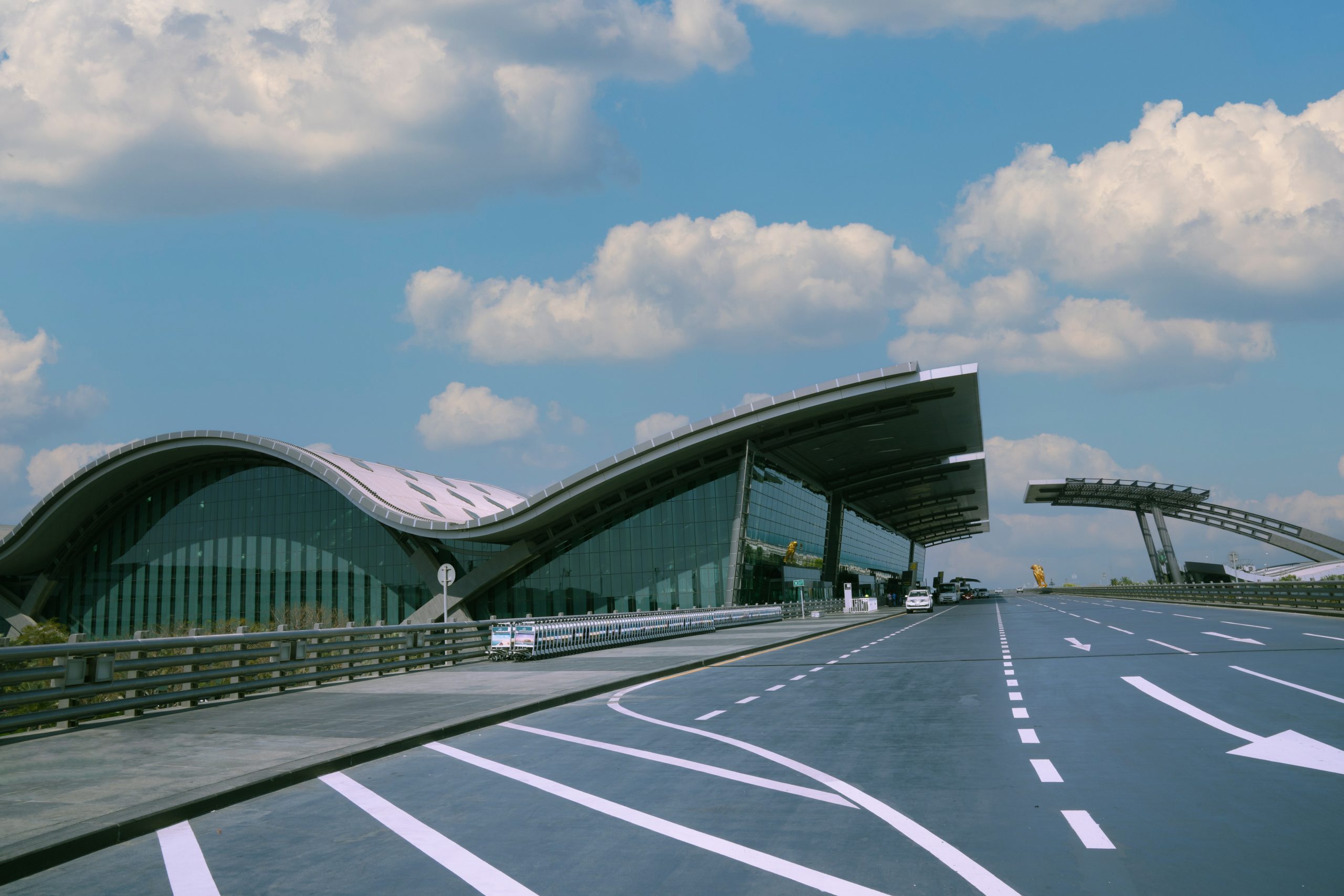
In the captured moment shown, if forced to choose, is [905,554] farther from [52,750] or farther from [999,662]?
[52,750]

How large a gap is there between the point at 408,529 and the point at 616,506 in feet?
40.3

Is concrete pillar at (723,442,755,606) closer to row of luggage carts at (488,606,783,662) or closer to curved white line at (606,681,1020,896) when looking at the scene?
row of luggage carts at (488,606,783,662)

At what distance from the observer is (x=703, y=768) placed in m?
9.69

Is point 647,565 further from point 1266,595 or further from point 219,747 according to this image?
point 219,747

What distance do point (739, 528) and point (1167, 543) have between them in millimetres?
53004

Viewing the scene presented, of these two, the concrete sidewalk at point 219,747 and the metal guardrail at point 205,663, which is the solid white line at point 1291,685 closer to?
the concrete sidewalk at point 219,747

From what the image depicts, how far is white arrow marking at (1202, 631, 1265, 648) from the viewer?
925 inches

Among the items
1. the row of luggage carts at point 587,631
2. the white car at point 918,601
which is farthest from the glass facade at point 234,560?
the white car at point 918,601

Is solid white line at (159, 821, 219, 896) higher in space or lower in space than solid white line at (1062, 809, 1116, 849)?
higher

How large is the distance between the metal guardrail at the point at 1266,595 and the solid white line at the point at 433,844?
3751 centimetres

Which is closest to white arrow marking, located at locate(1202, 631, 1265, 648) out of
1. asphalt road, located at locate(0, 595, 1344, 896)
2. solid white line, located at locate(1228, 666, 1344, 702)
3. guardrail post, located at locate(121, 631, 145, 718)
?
solid white line, located at locate(1228, 666, 1344, 702)

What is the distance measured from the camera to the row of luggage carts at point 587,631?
1008 inches

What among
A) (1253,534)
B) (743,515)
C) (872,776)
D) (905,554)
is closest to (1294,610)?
(743,515)

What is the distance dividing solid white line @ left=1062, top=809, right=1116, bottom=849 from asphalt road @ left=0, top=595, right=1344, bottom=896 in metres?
0.02
